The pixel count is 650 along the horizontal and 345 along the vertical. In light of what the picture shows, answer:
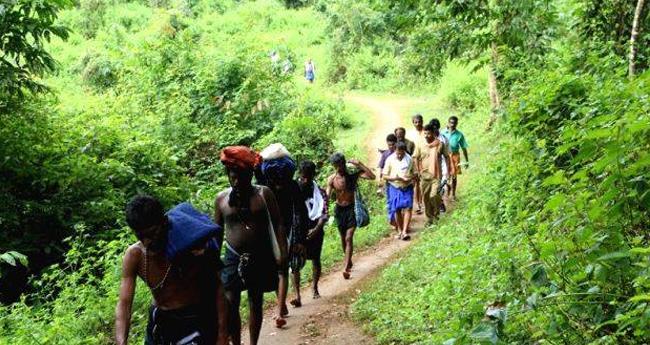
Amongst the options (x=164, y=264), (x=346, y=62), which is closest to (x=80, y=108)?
(x=164, y=264)

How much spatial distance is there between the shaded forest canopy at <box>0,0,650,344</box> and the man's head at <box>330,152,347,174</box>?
1.51 m

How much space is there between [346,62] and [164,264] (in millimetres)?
29531

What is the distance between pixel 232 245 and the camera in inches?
208

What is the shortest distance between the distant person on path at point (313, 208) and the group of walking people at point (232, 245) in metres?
0.01

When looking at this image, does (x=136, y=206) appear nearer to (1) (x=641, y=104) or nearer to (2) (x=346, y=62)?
(1) (x=641, y=104)

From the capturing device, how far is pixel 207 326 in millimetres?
3814

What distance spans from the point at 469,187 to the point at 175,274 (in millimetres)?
9656

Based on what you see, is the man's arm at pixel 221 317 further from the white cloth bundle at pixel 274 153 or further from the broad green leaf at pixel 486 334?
the white cloth bundle at pixel 274 153

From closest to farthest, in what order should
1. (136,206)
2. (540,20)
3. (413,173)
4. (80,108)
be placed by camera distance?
(136,206)
(540,20)
(413,173)
(80,108)

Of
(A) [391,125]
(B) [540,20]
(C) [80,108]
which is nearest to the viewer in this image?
(B) [540,20]

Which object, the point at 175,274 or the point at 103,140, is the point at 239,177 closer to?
the point at 175,274

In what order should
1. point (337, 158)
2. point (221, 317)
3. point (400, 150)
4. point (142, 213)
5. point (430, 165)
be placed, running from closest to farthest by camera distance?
point (142, 213)
point (221, 317)
point (337, 158)
point (400, 150)
point (430, 165)

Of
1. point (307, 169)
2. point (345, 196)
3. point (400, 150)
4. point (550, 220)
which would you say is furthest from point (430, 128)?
point (550, 220)

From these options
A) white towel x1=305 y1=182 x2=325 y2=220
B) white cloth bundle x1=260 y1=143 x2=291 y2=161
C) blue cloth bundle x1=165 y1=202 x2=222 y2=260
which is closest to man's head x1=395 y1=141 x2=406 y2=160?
white towel x1=305 y1=182 x2=325 y2=220
